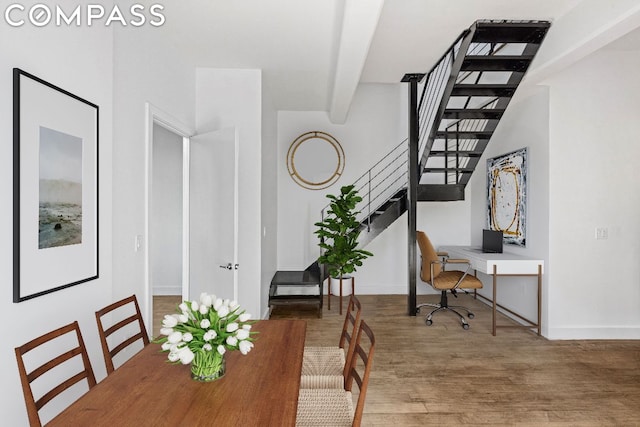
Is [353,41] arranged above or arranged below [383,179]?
above

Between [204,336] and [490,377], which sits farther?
[490,377]

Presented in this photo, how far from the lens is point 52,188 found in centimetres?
193

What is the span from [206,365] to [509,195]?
4423 millimetres

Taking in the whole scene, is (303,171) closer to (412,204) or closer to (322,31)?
(412,204)

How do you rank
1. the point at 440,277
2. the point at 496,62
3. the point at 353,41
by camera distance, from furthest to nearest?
the point at 440,277
the point at 496,62
the point at 353,41

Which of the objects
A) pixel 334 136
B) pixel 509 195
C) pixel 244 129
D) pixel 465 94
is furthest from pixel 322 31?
pixel 509 195

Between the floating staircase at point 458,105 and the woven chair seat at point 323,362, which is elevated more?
the floating staircase at point 458,105

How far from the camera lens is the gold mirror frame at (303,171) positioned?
607 cm

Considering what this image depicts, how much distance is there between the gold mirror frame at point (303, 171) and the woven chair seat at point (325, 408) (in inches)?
171

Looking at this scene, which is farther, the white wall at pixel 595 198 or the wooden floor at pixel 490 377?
the white wall at pixel 595 198

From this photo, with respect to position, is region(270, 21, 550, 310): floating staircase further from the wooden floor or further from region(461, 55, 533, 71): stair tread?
the wooden floor

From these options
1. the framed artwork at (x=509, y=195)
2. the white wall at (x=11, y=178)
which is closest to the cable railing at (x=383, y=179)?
the framed artwork at (x=509, y=195)

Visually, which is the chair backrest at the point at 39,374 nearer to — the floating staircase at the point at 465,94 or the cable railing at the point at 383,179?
the floating staircase at the point at 465,94

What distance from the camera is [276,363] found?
1714mm
